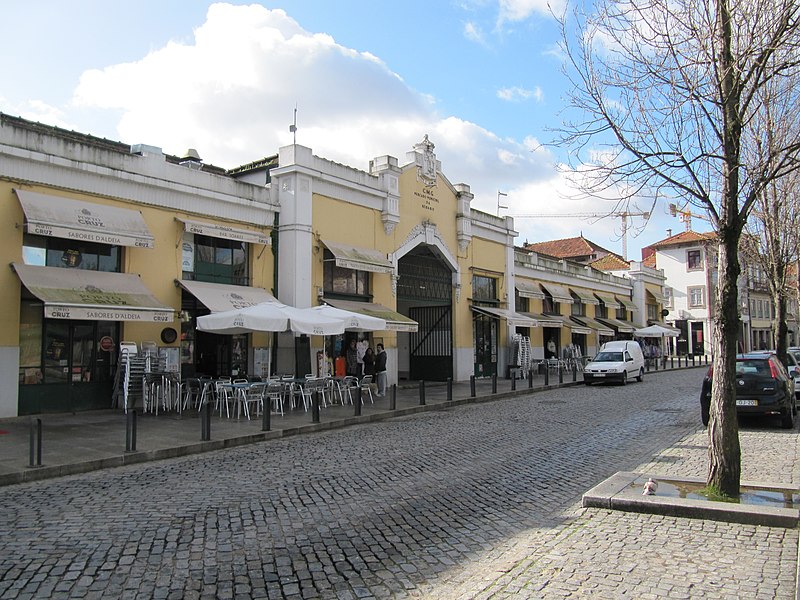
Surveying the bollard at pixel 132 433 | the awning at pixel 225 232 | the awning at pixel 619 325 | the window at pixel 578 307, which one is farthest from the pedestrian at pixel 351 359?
the awning at pixel 619 325

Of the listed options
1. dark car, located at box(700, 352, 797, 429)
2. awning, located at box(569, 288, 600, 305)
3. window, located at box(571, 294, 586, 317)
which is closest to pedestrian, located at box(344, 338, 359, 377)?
dark car, located at box(700, 352, 797, 429)

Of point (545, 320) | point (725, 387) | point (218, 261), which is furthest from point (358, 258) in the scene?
point (725, 387)

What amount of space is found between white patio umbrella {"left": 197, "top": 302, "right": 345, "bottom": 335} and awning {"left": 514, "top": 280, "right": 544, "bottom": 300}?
16.9 metres

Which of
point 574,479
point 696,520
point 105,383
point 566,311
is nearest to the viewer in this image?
point 696,520

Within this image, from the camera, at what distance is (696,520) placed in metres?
6.09

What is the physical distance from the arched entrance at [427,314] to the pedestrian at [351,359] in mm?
3972

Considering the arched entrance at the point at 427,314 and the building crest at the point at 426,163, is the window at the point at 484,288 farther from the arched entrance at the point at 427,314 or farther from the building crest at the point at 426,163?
the building crest at the point at 426,163

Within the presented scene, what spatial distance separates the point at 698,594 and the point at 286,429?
9531mm

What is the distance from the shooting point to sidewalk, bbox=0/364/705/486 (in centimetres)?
908

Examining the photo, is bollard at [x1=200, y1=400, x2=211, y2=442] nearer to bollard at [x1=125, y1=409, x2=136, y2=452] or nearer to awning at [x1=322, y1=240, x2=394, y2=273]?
bollard at [x1=125, y1=409, x2=136, y2=452]

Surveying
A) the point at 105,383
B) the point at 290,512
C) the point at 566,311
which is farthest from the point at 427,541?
the point at 566,311

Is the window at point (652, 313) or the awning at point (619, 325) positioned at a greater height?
the window at point (652, 313)

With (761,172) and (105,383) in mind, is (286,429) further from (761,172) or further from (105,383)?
(761,172)

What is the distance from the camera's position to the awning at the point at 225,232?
53.7 ft
